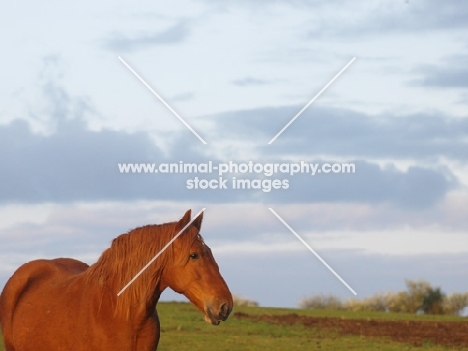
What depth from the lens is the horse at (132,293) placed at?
6.91 m

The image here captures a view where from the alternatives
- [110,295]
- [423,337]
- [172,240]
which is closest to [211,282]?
[172,240]

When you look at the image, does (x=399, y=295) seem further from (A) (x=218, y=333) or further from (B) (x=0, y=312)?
(B) (x=0, y=312)

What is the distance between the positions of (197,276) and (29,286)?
2644 mm

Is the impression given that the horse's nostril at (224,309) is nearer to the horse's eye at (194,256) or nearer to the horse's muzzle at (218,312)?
the horse's muzzle at (218,312)

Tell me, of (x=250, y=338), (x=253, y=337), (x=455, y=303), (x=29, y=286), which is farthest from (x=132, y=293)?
(x=455, y=303)

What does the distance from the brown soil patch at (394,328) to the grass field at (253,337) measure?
393 mm

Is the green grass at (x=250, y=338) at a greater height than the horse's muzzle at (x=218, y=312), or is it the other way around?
the green grass at (x=250, y=338)

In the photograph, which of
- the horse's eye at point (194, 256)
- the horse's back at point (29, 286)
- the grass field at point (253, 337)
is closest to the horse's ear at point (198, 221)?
the horse's eye at point (194, 256)

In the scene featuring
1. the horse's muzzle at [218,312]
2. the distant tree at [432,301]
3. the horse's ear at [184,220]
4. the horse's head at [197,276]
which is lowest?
the horse's muzzle at [218,312]

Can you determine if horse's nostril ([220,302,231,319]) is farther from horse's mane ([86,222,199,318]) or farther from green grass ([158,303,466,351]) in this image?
green grass ([158,303,466,351])

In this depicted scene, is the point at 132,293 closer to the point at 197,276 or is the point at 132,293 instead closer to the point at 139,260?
the point at 139,260

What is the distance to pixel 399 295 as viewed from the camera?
29578 millimetres

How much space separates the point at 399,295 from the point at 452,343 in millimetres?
11119

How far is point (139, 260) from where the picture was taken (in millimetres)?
7188
